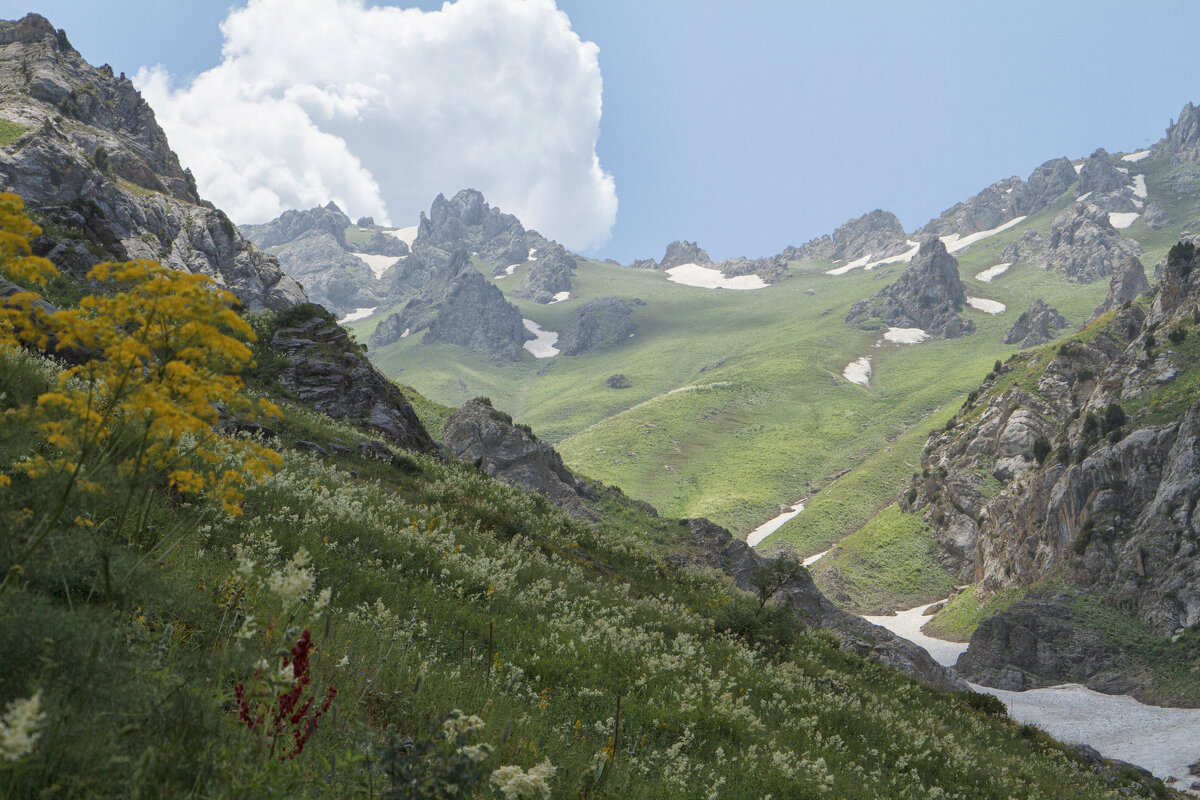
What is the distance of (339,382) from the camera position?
26703 mm

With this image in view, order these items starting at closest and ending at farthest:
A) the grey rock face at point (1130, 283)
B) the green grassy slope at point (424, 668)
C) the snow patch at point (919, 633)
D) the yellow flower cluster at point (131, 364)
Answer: the green grassy slope at point (424, 668) → the yellow flower cluster at point (131, 364) → the snow patch at point (919, 633) → the grey rock face at point (1130, 283)

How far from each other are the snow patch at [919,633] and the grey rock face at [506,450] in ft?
120

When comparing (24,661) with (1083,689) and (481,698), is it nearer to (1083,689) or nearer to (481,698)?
(481,698)

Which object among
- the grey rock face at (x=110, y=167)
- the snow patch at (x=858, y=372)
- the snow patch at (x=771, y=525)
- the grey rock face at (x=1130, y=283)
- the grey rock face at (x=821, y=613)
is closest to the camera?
the grey rock face at (x=821, y=613)

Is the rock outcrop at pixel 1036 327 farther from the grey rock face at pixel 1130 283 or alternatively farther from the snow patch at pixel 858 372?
the snow patch at pixel 858 372

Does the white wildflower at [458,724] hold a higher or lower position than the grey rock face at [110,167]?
lower

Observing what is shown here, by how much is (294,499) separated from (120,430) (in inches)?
292

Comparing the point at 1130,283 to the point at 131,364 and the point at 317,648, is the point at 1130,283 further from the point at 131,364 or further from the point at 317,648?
the point at 131,364

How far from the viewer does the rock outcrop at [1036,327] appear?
18575 cm

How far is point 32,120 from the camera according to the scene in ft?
217

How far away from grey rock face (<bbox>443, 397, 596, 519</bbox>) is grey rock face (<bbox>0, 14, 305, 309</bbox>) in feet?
60.5

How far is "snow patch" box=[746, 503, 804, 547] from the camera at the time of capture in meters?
100

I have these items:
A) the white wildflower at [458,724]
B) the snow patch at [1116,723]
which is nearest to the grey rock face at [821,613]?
the snow patch at [1116,723]

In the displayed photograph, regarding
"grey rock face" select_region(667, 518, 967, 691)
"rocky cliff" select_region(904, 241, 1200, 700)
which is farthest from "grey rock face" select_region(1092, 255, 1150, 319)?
"grey rock face" select_region(667, 518, 967, 691)
